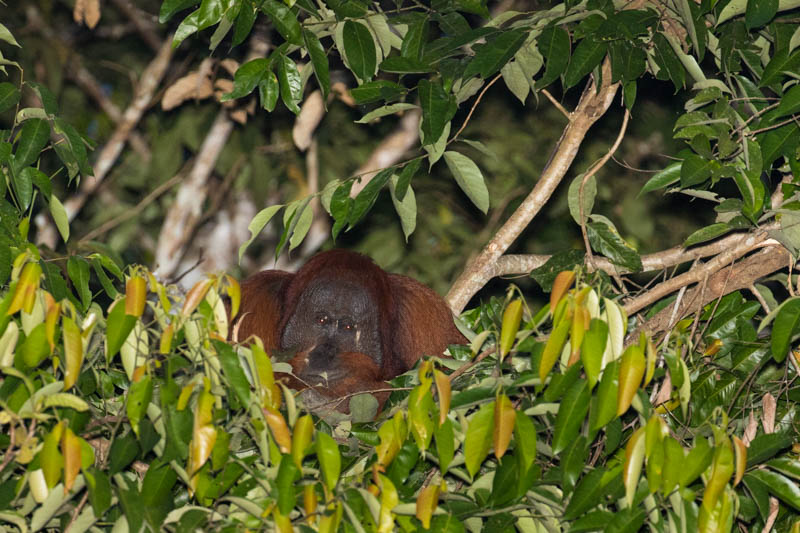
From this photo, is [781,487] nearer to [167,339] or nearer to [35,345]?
[167,339]

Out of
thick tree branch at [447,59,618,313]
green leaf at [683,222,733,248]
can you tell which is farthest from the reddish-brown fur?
green leaf at [683,222,733,248]

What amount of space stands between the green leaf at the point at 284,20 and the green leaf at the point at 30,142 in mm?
774

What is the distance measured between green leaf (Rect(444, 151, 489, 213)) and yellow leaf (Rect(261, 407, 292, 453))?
1437 mm

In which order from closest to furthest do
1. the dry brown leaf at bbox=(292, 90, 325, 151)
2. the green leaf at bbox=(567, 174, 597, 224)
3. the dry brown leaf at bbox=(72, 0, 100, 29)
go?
the green leaf at bbox=(567, 174, 597, 224) < the dry brown leaf at bbox=(292, 90, 325, 151) < the dry brown leaf at bbox=(72, 0, 100, 29)

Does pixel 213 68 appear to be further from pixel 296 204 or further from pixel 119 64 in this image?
pixel 296 204

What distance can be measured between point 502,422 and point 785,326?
0.79 metres

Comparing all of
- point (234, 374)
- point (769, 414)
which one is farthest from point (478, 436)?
point (769, 414)

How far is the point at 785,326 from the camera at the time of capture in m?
2.52

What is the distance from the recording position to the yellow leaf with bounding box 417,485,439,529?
87.0 inches

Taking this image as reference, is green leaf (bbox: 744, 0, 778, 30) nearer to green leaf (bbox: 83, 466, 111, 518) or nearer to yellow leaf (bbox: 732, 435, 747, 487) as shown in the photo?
yellow leaf (bbox: 732, 435, 747, 487)

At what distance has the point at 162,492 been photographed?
2355 mm

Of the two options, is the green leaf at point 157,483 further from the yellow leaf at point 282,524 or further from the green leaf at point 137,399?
the yellow leaf at point 282,524

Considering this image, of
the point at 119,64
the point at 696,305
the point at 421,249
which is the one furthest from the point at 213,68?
the point at 696,305

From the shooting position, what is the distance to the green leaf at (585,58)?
3346mm
